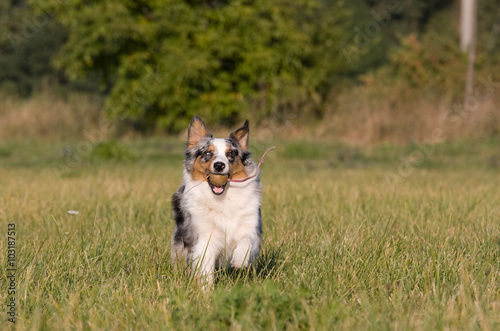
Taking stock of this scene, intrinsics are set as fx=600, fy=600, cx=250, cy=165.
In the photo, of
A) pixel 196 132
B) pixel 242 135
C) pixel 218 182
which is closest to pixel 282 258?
pixel 218 182

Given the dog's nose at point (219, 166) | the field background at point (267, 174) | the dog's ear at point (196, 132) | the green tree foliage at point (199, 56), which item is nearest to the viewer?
the field background at point (267, 174)

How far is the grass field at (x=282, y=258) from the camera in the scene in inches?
112

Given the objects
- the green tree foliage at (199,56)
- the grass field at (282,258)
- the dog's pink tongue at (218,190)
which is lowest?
the grass field at (282,258)

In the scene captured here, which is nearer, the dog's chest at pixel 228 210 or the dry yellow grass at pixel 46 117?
the dog's chest at pixel 228 210

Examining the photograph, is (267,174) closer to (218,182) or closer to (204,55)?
(218,182)

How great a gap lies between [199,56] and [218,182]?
44.3 feet

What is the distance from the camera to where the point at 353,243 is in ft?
14.5

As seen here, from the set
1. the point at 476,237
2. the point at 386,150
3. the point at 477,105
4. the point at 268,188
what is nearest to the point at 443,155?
the point at 386,150

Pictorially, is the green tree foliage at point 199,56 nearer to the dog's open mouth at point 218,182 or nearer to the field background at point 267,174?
the field background at point 267,174

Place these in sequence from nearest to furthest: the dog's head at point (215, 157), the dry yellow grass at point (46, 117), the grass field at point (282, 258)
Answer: the grass field at point (282, 258) → the dog's head at point (215, 157) → the dry yellow grass at point (46, 117)

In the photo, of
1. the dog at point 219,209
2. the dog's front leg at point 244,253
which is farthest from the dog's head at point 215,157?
the dog's front leg at point 244,253

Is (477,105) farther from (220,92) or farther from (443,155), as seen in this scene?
(220,92)

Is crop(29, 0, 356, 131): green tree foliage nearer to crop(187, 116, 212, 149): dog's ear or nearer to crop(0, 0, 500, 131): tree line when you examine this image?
crop(0, 0, 500, 131): tree line

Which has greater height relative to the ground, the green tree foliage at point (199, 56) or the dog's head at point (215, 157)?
the green tree foliage at point (199, 56)
